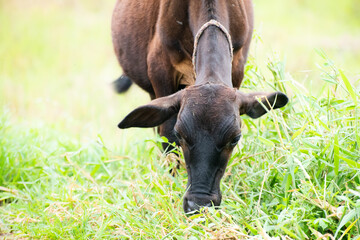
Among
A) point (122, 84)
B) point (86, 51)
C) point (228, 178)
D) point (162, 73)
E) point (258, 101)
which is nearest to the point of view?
point (258, 101)

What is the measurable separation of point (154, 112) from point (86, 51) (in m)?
9.17

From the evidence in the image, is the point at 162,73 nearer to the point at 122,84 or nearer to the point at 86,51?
the point at 122,84

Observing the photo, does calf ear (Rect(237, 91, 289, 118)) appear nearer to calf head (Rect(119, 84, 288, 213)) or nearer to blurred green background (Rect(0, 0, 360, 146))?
calf head (Rect(119, 84, 288, 213))

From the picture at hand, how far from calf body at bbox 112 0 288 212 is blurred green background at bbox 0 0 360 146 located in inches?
63.0

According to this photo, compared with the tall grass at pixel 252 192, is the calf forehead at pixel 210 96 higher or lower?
higher

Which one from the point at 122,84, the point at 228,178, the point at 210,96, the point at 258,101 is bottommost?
the point at 228,178

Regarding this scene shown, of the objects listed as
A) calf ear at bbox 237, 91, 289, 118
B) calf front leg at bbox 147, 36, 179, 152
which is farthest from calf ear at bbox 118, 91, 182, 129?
calf front leg at bbox 147, 36, 179, 152

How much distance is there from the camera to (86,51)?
1287 centimetres

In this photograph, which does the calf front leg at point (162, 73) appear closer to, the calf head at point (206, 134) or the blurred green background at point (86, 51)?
the calf head at point (206, 134)

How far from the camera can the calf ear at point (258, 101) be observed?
12.9 ft

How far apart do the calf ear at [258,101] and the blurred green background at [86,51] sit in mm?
2722

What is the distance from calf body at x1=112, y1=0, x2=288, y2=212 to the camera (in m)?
3.66

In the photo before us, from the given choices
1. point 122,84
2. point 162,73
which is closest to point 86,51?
point 122,84

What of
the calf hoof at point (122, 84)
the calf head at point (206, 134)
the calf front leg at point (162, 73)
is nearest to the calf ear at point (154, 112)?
the calf head at point (206, 134)
